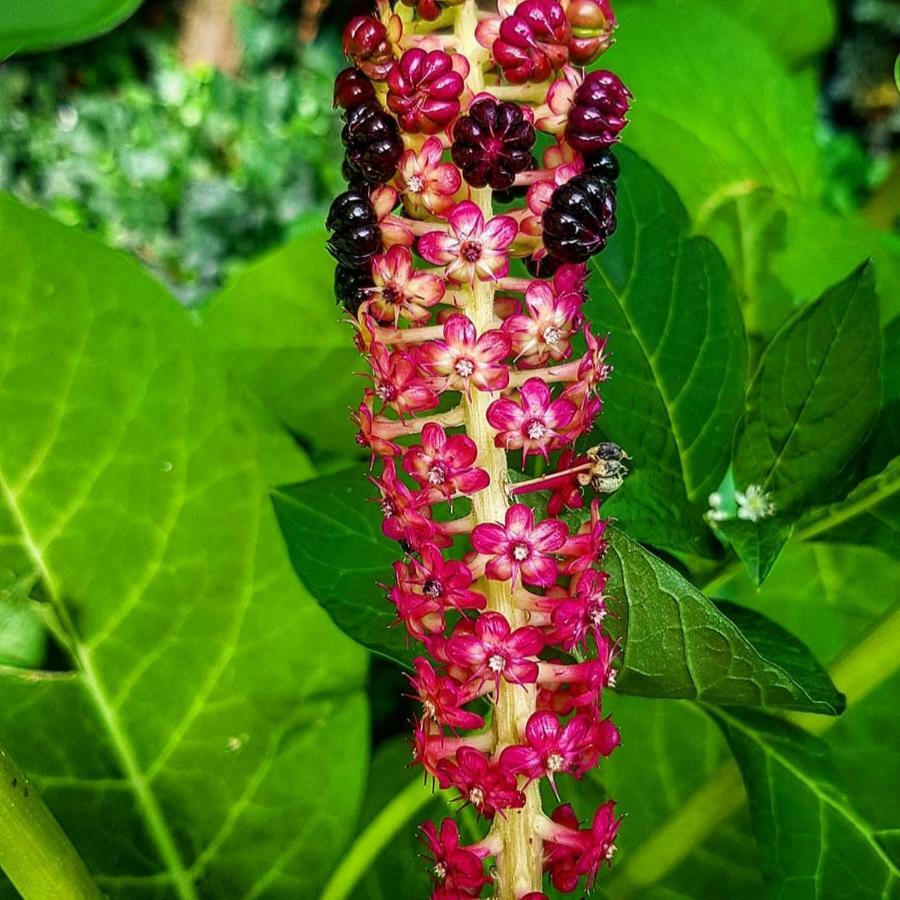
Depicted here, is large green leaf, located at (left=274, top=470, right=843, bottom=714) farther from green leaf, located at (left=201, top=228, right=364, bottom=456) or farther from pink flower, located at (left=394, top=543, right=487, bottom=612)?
green leaf, located at (left=201, top=228, right=364, bottom=456)

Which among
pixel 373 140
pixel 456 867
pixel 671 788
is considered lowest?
pixel 671 788

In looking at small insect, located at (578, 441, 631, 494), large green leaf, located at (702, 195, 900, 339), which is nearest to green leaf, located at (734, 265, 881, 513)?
small insect, located at (578, 441, 631, 494)

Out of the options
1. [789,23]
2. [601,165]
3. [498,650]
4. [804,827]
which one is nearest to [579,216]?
[601,165]

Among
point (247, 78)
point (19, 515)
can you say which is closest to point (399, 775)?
point (19, 515)

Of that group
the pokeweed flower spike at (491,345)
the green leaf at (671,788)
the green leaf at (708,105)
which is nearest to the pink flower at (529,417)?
the pokeweed flower spike at (491,345)

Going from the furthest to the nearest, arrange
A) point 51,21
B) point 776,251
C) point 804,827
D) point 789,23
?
1. point 789,23
2. point 776,251
3. point 804,827
4. point 51,21

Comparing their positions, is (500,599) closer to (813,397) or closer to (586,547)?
(586,547)
